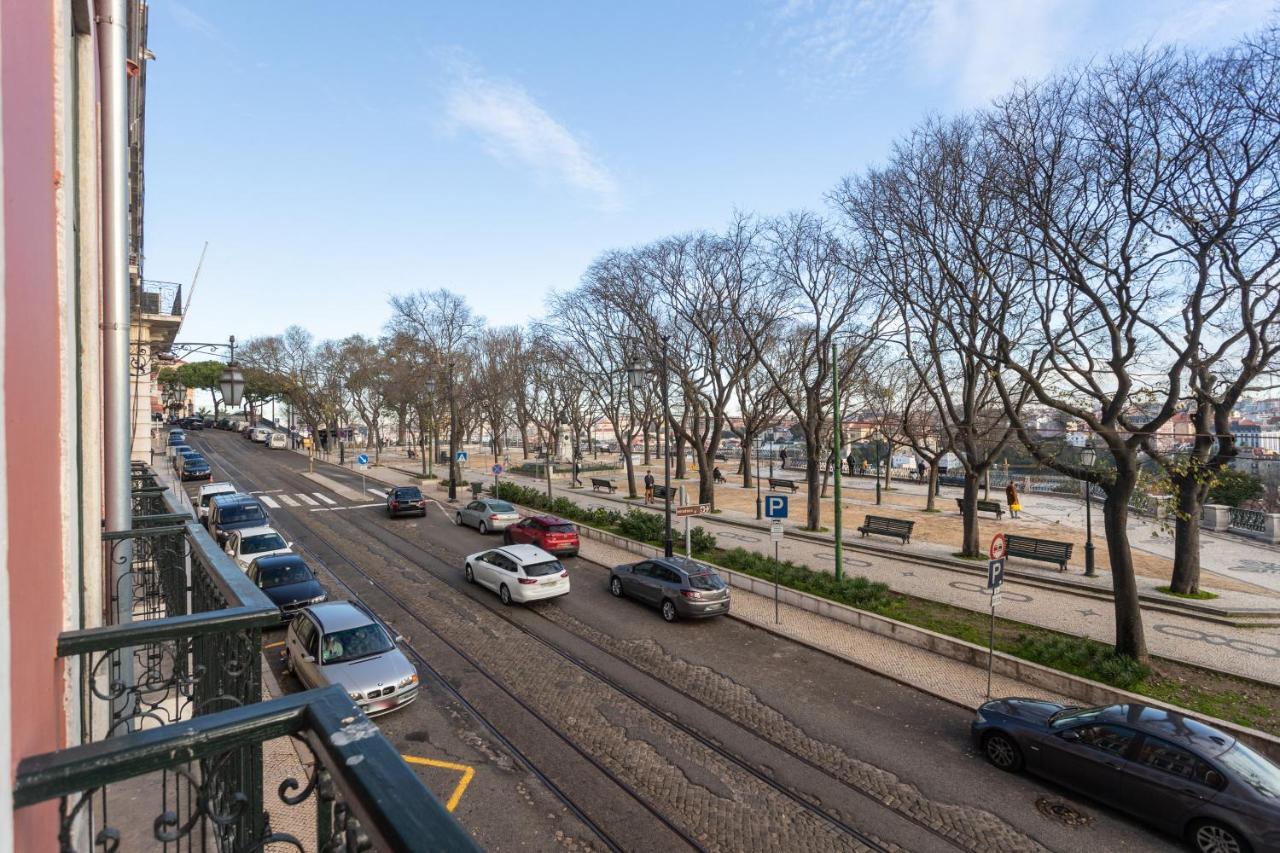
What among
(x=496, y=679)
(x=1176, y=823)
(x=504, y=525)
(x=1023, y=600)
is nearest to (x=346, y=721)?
(x=1176, y=823)

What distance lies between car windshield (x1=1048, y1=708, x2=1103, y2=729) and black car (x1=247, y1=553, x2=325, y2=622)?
14231 mm

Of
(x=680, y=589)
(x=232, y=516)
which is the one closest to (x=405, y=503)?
(x=232, y=516)

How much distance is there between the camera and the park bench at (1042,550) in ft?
67.7

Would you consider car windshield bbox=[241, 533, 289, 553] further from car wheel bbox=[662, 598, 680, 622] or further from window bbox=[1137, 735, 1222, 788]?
window bbox=[1137, 735, 1222, 788]

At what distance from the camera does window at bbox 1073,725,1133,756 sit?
8.62 metres

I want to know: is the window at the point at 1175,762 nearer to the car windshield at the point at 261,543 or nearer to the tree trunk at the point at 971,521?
the tree trunk at the point at 971,521

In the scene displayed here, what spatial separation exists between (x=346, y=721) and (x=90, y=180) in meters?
4.05

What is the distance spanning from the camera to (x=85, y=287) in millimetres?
3674

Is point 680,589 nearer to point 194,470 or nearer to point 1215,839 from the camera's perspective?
point 1215,839

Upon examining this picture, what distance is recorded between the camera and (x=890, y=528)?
25203mm

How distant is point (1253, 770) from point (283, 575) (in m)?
17.7

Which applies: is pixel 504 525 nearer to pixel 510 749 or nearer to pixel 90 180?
pixel 510 749

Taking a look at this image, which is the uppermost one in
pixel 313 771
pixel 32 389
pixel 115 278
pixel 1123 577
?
pixel 115 278

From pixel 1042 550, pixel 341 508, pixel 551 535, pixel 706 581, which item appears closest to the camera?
pixel 706 581
